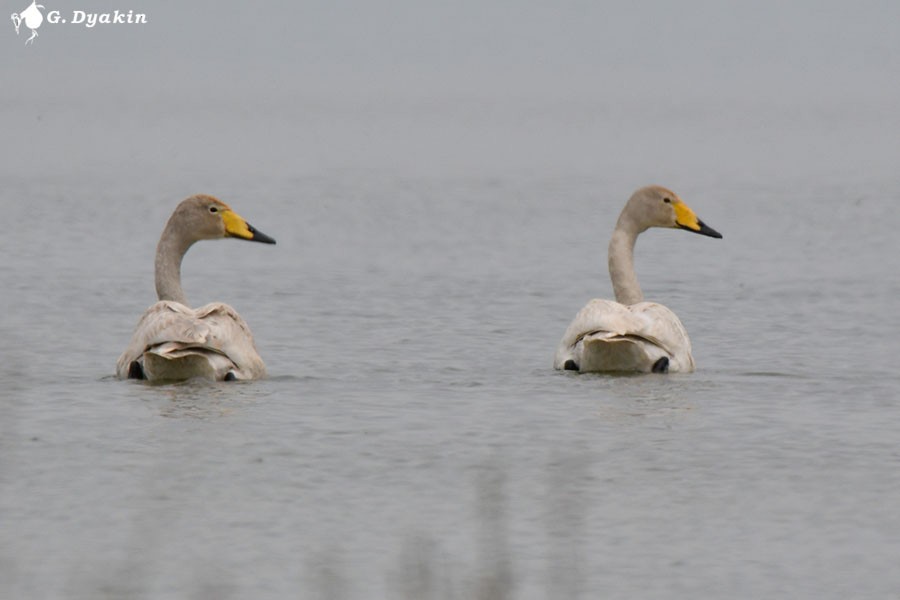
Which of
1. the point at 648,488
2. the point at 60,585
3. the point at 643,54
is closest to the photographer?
the point at 60,585

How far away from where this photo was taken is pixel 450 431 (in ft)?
32.9

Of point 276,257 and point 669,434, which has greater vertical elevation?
point 276,257

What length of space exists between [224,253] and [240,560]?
11.3 m

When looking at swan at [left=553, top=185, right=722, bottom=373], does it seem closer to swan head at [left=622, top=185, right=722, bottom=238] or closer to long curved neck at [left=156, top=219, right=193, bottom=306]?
swan head at [left=622, top=185, right=722, bottom=238]

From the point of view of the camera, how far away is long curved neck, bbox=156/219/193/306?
41.4 feet

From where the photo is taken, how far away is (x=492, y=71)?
49156mm

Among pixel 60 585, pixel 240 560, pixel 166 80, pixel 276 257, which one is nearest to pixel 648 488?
pixel 240 560

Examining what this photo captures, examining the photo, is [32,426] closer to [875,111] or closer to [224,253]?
[224,253]

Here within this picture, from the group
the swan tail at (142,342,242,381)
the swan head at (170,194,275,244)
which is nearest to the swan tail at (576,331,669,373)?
the swan tail at (142,342,242,381)

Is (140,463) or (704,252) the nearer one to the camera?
(140,463)

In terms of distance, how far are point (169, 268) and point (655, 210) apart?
345 centimetres

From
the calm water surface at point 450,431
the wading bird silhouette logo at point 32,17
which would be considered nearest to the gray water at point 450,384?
the calm water surface at point 450,431

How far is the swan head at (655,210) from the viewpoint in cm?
1380

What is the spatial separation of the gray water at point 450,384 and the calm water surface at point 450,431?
3 centimetres
